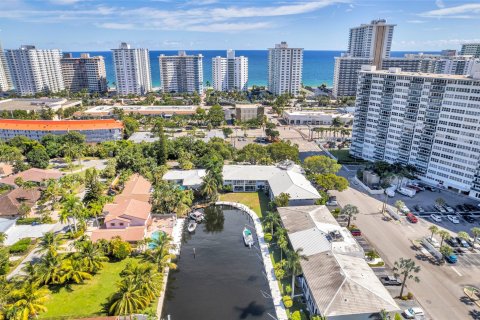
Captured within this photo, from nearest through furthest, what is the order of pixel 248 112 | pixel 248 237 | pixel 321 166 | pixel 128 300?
pixel 128 300 < pixel 248 237 < pixel 321 166 < pixel 248 112

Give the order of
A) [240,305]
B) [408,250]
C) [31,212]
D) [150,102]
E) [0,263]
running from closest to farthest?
1. [240,305]
2. [0,263]
3. [408,250]
4. [31,212]
5. [150,102]

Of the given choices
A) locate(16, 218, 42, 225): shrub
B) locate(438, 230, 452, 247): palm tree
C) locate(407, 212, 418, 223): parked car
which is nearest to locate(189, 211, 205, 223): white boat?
locate(16, 218, 42, 225): shrub

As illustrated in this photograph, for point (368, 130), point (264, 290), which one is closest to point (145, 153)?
point (264, 290)

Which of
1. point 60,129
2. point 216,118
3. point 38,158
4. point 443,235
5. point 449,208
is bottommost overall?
point 449,208

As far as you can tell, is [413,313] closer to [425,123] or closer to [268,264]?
[268,264]

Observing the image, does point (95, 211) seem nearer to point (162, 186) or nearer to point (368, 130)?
point (162, 186)

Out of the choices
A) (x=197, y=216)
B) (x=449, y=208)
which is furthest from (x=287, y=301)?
(x=449, y=208)

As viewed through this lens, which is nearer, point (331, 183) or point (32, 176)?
point (331, 183)

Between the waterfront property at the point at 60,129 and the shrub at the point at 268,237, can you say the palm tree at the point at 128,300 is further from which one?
the waterfront property at the point at 60,129
